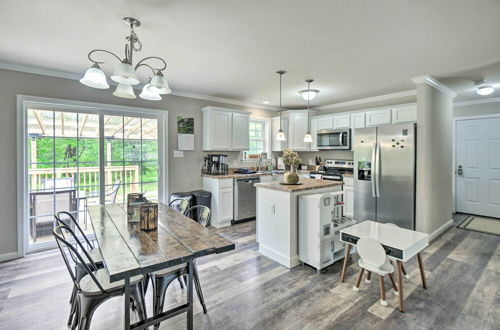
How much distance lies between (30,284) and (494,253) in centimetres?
576

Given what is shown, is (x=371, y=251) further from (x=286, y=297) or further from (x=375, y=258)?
(x=286, y=297)

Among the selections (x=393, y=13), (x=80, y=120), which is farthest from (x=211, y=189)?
(x=393, y=13)

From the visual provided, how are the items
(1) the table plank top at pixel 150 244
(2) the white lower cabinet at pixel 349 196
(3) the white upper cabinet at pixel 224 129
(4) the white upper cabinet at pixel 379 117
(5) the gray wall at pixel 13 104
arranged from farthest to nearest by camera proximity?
(2) the white lower cabinet at pixel 349 196 < (3) the white upper cabinet at pixel 224 129 < (4) the white upper cabinet at pixel 379 117 < (5) the gray wall at pixel 13 104 < (1) the table plank top at pixel 150 244

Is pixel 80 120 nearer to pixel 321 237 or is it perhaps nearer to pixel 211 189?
pixel 211 189

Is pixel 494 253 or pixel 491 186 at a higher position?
pixel 491 186

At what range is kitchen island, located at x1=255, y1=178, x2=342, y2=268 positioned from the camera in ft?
9.61

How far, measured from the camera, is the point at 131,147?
13.3 feet

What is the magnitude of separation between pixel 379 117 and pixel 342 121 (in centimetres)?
77

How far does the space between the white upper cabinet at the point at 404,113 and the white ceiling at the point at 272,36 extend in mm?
748

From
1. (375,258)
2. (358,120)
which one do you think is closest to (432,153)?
(358,120)

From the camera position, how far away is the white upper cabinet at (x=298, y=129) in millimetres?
5823

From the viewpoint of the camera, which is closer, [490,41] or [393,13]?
[393,13]

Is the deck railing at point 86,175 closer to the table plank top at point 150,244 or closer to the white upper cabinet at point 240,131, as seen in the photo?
the table plank top at point 150,244

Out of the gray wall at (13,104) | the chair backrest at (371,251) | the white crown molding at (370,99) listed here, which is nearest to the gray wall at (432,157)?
the white crown molding at (370,99)
